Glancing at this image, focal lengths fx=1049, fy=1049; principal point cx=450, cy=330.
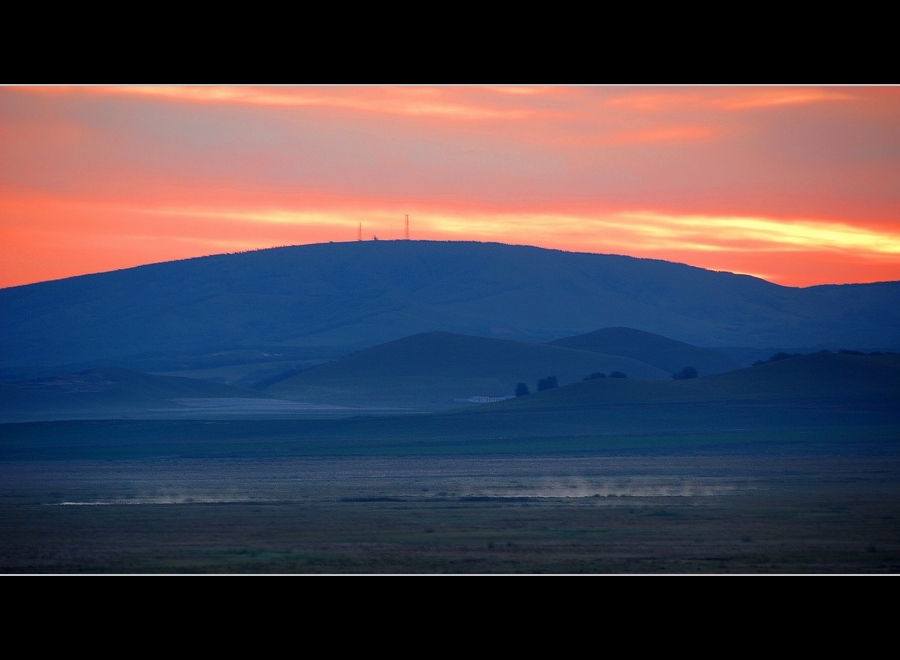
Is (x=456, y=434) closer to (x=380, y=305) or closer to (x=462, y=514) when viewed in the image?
(x=462, y=514)

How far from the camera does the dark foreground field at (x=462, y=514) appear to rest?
53.8 feet

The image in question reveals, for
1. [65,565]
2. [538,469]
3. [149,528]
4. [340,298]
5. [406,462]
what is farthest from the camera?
[340,298]

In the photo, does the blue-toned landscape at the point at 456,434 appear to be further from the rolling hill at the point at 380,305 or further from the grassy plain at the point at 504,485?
the rolling hill at the point at 380,305

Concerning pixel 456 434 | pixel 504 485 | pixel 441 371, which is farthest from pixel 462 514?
pixel 441 371

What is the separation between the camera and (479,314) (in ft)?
477

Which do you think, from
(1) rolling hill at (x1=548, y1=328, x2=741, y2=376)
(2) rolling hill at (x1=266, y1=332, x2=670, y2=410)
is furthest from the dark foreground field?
(1) rolling hill at (x1=548, y1=328, x2=741, y2=376)

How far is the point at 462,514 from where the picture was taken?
22.7 metres

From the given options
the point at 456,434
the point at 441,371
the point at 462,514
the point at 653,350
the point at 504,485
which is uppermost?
the point at 653,350

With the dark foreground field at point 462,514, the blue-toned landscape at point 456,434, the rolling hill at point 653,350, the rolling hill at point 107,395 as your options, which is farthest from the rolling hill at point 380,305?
the dark foreground field at point 462,514

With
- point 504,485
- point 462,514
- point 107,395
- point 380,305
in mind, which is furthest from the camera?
point 380,305

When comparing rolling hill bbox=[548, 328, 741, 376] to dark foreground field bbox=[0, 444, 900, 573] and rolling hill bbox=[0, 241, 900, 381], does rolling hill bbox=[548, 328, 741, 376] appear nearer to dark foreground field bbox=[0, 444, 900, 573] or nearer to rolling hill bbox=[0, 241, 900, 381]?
rolling hill bbox=[0, 241, 900, 381]
